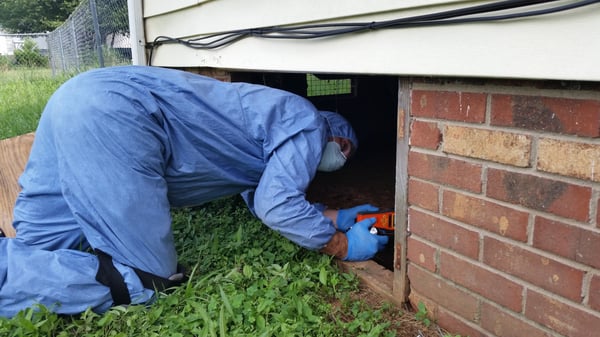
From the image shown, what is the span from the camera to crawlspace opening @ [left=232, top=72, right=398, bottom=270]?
370cm

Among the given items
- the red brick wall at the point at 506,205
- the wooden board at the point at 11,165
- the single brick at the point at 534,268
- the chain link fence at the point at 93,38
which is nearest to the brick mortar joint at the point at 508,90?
the red brick wall at the point at 506,205

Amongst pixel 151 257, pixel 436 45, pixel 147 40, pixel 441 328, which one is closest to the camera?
pixel 436 45

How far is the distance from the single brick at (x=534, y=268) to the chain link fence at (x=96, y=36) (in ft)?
16.5

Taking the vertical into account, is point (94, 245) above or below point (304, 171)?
below

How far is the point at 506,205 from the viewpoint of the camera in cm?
160

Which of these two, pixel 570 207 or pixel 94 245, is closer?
pixel 570 207

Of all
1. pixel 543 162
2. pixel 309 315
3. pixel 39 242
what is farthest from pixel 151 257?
pixel 543 162

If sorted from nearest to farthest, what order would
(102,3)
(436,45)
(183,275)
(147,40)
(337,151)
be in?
(436,45) < (183,275) < (337,151) < (147,40) < (102,3)

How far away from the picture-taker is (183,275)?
2.32 metres

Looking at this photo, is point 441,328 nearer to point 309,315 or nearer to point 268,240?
point 309,315

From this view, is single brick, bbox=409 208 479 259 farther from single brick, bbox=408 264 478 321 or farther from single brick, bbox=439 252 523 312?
single brick, bbox=408 264 478 321

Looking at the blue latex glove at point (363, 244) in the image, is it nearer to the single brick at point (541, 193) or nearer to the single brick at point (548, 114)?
the single brick at point (541, 193)

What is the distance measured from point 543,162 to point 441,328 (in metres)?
0.86

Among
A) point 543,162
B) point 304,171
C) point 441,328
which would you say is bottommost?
point 441,328
